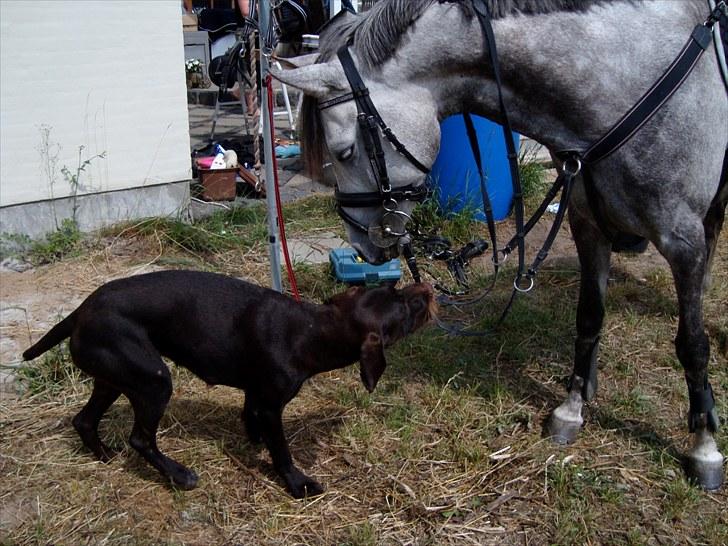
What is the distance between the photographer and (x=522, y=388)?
3.54m

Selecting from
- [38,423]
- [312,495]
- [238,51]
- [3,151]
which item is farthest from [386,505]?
[238,51]

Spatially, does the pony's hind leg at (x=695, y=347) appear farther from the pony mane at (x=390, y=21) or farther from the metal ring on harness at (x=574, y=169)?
the pony mane at (x=390, y=21)

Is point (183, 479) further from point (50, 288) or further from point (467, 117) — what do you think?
point (50, 288)

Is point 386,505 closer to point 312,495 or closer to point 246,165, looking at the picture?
point 312,495

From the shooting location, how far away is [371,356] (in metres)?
2.38

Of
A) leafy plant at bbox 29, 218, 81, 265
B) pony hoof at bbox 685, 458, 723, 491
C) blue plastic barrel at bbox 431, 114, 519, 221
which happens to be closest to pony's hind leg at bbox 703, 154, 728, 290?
pony hoof at bbox 685, 458, 723, 491

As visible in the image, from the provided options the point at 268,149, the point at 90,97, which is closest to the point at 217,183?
the point at 90,97

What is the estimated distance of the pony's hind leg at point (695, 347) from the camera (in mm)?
2529

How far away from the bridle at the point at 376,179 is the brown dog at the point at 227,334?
0.71ft

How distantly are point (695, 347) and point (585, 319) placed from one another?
0.53 meters

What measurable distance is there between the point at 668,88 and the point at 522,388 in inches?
64.5

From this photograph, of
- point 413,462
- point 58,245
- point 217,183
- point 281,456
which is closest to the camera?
point 281,456

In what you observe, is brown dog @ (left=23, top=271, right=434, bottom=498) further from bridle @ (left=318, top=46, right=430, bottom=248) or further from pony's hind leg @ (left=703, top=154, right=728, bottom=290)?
pony's hind leg @ (left=703, top=154, right=728, bottom=290)

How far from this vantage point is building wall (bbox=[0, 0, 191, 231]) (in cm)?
468
